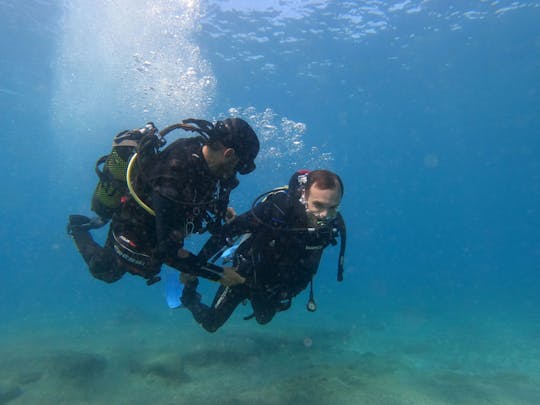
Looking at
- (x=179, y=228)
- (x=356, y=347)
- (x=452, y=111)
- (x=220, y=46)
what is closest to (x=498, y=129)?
(x=452, y=111)

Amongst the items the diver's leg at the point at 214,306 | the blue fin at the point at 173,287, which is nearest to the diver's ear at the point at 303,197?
the diver's leg at the point at 214,306

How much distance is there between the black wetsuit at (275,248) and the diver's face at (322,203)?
0.17 metres

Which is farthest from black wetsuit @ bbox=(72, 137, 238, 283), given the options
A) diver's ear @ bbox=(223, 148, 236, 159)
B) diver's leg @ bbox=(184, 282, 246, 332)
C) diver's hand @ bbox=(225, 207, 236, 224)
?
diver's leg @ bbox=(184, 282, 246, 332)

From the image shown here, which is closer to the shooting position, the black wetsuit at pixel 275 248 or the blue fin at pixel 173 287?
the black wetsuit at pixel 275 248

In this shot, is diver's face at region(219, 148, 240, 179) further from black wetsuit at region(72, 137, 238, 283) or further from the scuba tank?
the scuba tank

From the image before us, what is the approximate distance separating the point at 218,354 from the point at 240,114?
32.4 metres

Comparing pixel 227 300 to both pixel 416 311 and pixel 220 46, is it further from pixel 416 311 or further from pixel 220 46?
pixel 220 46

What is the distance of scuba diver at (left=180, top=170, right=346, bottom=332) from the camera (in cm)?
462

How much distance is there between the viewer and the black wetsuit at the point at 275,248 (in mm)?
4859

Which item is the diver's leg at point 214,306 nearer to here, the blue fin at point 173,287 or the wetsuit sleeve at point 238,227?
the blue fin at point 173,287

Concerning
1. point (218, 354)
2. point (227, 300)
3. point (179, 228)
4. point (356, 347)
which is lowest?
point (356, 347)

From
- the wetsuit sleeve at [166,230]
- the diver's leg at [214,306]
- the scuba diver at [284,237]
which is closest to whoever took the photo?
the wetsuit sleeve at [166,230]

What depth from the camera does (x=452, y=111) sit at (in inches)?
1687

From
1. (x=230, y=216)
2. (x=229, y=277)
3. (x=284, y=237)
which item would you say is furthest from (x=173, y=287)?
(x=284, y=237)
